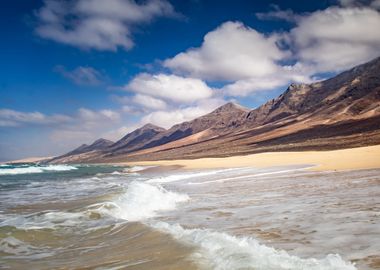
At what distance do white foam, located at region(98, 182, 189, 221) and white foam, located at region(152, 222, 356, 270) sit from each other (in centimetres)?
573

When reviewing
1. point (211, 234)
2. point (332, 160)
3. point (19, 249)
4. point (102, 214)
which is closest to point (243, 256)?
point (211, 234)

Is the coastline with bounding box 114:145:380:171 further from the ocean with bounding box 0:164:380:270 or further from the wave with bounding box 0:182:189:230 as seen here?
the wave with bounding box 0:182:189:230

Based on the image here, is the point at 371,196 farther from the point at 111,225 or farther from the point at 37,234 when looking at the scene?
the point at 37,234

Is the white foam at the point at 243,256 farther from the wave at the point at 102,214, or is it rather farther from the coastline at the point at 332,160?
the coastline at the point at 332,160

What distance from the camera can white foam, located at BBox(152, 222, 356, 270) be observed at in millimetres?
5750

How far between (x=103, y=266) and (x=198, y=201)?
8981 mm

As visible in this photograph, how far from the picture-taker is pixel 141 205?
16.0 metres

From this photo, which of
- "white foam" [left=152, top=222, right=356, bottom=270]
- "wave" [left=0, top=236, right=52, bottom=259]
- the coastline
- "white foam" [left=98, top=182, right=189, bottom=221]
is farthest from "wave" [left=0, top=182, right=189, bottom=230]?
the coastline

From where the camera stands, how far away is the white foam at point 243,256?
575 centimetres

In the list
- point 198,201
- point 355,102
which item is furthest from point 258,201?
point 355,102

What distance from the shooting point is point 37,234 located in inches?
472

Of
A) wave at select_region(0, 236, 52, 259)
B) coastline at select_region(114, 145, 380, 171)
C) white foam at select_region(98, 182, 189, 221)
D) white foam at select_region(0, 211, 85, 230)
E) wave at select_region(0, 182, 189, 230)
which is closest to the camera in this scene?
wave at select_region(0, 236, 52, 259)

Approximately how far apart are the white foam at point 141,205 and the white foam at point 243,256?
225 inches

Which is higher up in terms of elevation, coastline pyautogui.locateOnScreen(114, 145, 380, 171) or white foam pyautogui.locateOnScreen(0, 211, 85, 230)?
white foam pyautogui.locateOnScreen(0, 211, 85, 230)
